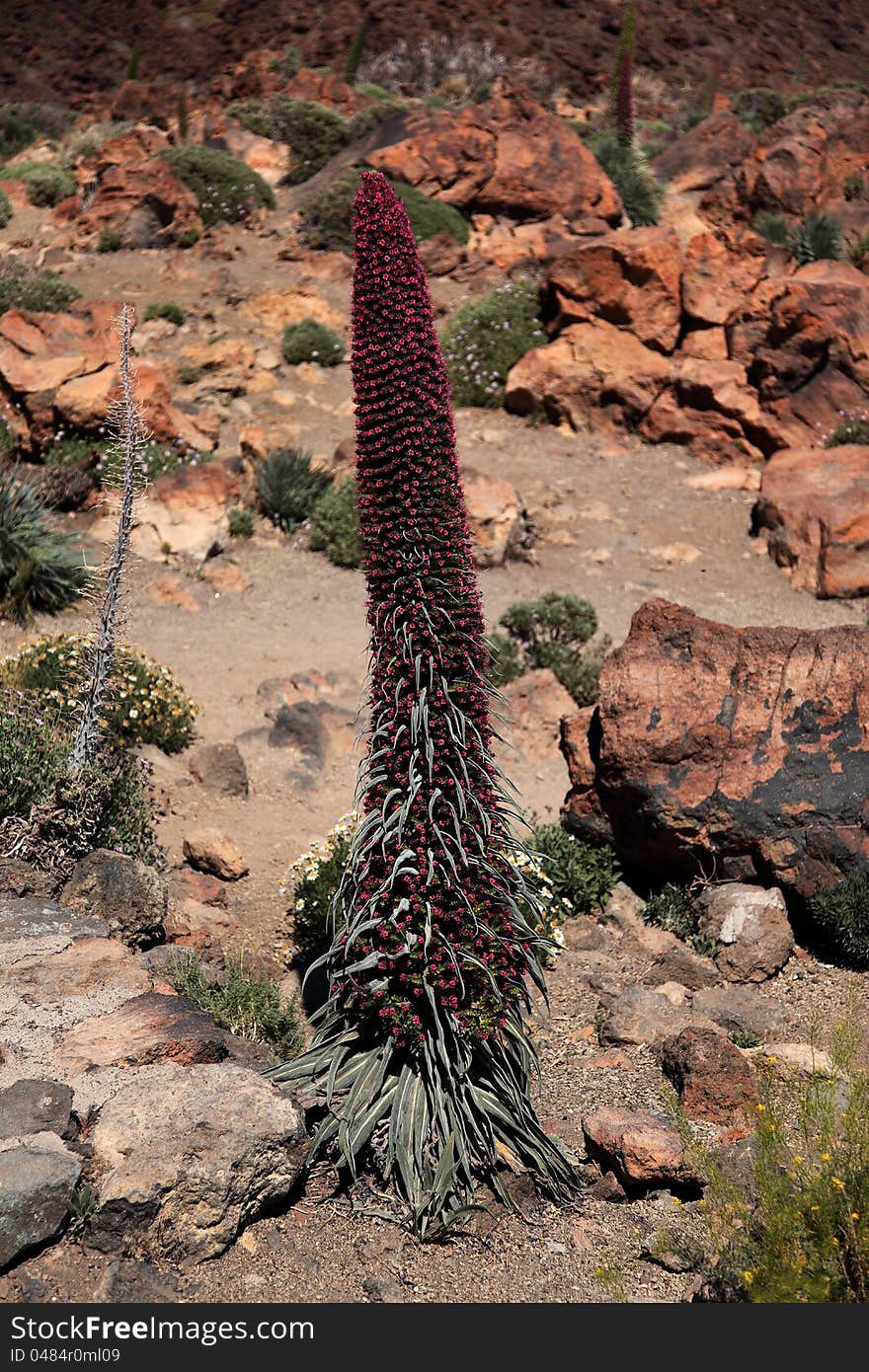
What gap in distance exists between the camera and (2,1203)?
3785 mm

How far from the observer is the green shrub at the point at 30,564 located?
34.7 ft

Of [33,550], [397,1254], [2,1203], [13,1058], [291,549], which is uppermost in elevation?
[2,1203]

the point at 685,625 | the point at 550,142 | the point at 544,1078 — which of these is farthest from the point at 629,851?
the point at 550,142

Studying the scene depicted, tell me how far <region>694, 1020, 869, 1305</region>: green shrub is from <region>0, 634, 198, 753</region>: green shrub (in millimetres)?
5464

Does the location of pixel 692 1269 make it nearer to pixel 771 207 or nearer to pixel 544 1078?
pixel 544 1078

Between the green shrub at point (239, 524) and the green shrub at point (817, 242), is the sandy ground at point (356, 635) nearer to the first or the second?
the green shrub at point (239, 524)

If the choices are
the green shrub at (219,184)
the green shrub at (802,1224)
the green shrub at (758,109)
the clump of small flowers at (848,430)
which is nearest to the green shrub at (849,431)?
the clump of small flowers at (848,430)

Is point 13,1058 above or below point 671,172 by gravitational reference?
above

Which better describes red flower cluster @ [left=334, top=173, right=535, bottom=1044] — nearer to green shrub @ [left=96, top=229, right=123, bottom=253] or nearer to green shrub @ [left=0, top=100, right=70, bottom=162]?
green shrub @ [left=96, top=229, right=123, bottom=253]

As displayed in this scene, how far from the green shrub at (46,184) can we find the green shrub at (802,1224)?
23.7m

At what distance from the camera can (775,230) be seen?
1945cm

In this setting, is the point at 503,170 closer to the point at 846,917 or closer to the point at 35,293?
the point at 35,293

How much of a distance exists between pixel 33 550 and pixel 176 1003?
682cm

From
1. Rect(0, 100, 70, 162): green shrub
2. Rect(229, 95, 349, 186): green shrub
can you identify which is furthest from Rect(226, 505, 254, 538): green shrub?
Rect(0, 100, 70, 162): green shrub
